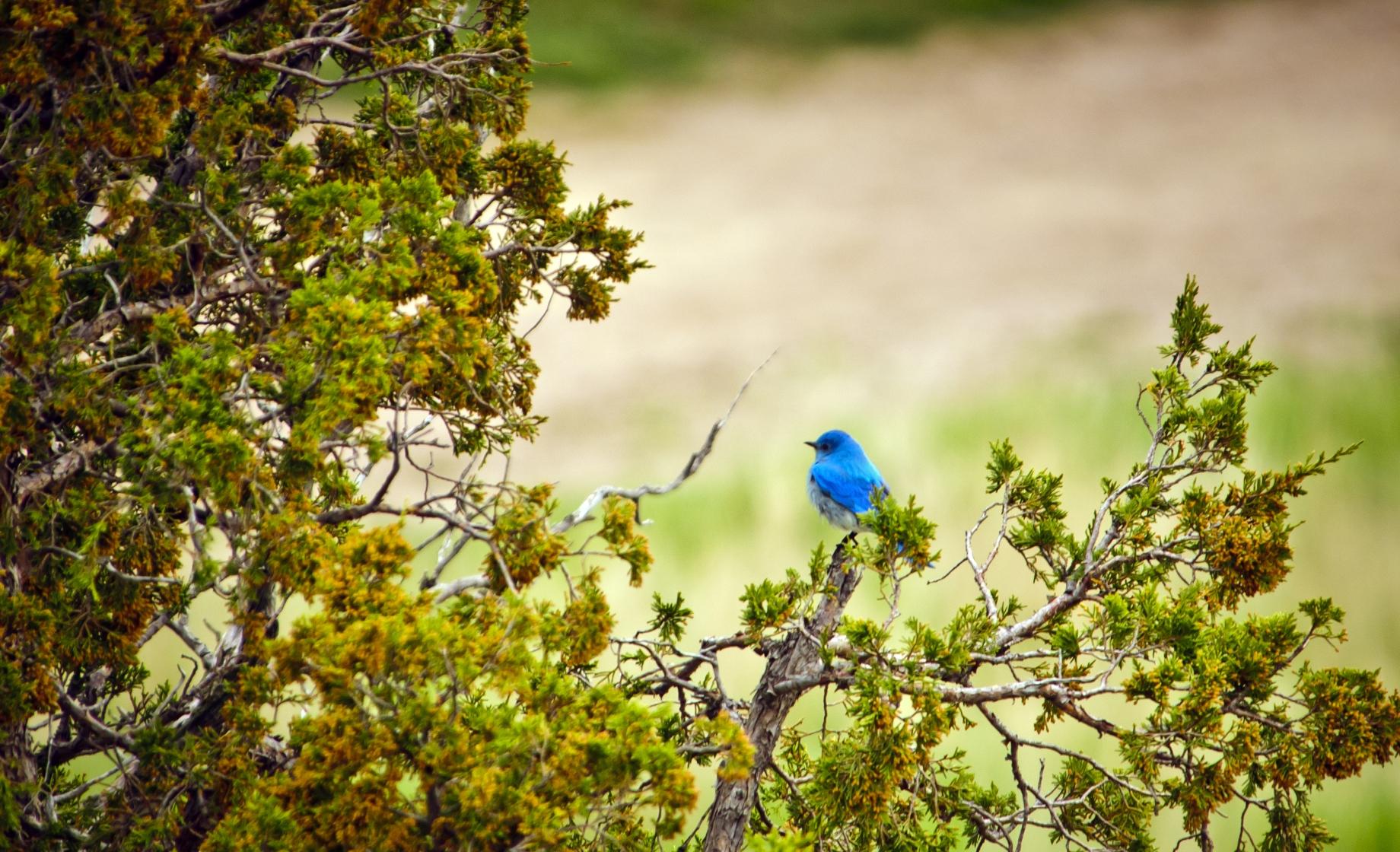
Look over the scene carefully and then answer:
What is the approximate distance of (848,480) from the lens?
21.9ft

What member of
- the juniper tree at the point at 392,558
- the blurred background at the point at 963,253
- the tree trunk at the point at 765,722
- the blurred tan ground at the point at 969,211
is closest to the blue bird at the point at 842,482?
the juniper tree at the point at 392,558

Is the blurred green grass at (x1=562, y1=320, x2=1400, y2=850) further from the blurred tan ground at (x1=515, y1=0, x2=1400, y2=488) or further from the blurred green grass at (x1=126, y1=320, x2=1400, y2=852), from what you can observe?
the blurred tan ground at (x1=515, y1=0, x2=1400, y2=488)

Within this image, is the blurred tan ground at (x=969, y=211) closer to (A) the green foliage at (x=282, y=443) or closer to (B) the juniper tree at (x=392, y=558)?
(A) the green foliage at (x=282, y=443)

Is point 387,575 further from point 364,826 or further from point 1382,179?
point 1382,179

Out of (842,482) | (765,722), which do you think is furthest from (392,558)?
(842,482)

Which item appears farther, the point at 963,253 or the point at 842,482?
the point at 963,253

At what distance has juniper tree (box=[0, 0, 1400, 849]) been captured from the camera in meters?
3.58

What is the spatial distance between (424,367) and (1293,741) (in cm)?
319

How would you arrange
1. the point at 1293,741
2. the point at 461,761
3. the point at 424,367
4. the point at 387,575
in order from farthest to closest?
the point at 1293,741, the point at 424,367, the point at 387,575, the point at 461,761

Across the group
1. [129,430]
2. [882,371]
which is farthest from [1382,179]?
[129,430]

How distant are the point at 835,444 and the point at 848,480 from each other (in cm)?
43

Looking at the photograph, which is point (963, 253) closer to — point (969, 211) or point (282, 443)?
point (969, 211)

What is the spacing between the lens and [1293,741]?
4.30 meters

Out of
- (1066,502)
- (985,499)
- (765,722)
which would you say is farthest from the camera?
(985,499)
